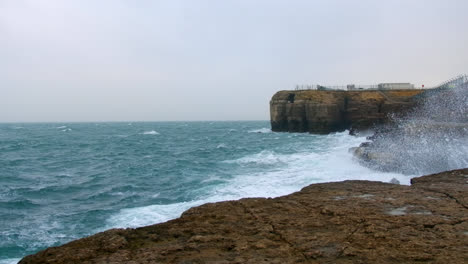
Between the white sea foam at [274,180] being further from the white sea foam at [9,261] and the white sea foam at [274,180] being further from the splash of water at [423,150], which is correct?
the white sea foam at [9,261]

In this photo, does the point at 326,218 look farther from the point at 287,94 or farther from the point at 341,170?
the point at 287,94

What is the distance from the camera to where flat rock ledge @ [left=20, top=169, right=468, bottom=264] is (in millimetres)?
3189

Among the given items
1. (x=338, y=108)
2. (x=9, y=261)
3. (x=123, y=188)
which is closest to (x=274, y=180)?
(x=123, y=188)

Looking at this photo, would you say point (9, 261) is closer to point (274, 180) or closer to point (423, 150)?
point (274, 180)

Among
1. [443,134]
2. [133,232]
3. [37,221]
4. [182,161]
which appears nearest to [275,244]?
[133,232]

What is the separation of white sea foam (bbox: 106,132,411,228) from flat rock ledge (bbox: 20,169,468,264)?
6248 millimetres

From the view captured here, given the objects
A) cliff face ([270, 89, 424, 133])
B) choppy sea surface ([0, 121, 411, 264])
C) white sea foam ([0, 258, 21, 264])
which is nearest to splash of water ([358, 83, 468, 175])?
choppy sea surface ([0, 121, 411, 264])

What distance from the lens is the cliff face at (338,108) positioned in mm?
42737

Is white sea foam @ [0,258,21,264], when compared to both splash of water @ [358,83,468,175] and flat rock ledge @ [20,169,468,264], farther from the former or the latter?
splash of water @ [358,83,468,175]

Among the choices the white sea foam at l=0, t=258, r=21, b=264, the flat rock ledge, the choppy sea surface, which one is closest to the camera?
the flat rock ledge

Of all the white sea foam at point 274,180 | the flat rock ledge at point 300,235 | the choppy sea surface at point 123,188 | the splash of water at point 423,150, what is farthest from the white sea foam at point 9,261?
the splash of water at point 423,150

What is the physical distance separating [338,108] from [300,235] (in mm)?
46024

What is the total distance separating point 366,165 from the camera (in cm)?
1698

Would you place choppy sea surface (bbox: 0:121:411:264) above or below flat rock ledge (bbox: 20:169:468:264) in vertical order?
below
